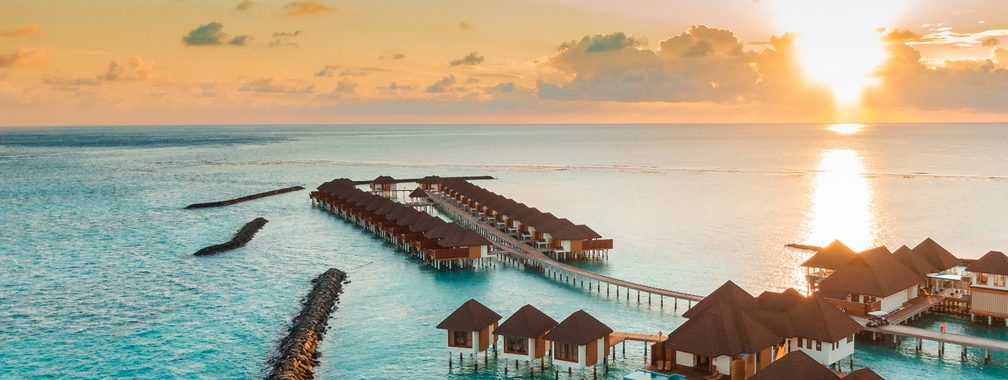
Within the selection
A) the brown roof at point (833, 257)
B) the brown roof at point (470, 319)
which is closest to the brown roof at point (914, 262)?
the brown roof at point (833, 257)

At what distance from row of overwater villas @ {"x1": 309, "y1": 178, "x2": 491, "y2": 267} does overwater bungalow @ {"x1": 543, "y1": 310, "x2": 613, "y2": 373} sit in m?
20.8

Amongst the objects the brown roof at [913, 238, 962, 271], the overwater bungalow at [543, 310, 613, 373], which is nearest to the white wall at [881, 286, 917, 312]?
the brown roof at [913, 238, 962, 271]

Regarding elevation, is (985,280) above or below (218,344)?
above

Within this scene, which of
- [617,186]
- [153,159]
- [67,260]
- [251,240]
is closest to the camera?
[67,260]

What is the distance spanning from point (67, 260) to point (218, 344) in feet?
84.5

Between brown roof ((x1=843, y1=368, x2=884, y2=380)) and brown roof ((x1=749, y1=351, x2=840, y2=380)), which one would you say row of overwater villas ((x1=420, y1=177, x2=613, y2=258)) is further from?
brown roof ((x1=843, y1=368, x2=884, y2=380))

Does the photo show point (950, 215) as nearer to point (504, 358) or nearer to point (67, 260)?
point (504, 358)

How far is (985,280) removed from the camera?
36.4m

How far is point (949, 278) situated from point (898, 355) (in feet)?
31.1

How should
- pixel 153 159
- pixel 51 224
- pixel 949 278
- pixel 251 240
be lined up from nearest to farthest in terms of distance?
pixel 949 278 → pixel 251 240 → pixel 51 224 → pixel 153 159

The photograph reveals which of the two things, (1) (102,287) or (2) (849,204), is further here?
(2) (849,204)

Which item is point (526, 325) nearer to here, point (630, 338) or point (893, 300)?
point (630, 338)

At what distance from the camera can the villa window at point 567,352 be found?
29.2 m

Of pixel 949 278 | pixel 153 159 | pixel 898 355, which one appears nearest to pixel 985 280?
pixel 949 278
